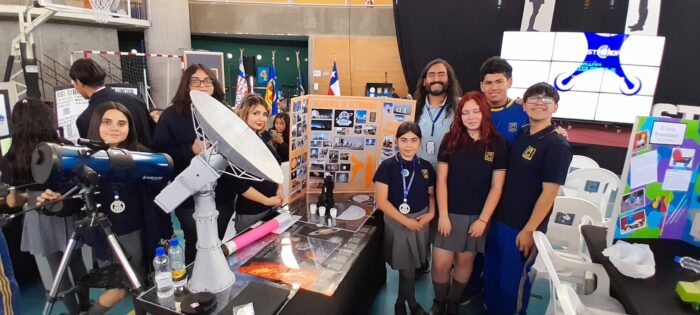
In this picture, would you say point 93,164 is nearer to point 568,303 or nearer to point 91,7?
point 568,303

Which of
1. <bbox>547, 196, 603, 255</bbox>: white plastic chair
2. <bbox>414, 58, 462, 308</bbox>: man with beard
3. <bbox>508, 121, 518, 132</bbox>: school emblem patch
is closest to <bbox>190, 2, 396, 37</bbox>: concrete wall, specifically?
<bbox>414, 58, 462, 308</bbox>: man with beard

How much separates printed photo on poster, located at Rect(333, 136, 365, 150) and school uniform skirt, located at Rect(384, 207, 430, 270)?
609 mm

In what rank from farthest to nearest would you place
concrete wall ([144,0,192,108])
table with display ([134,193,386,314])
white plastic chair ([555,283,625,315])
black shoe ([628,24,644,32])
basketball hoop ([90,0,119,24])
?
concrete wall ([144,0,192,108])
black shoe ([628,24,644,32])
basketball hoop ([90,0,119,24])
table with display ([134,193,386,314])
white plastic chair ([555,283,625,315])

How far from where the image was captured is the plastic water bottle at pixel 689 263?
1463 millimetres

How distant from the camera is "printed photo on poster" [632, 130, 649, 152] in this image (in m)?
1.53

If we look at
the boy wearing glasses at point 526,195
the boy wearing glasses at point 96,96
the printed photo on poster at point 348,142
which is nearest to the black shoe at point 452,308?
the boy wearing glasses at point 526,195

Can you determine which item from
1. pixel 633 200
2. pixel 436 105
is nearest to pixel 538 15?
pixel 436 105

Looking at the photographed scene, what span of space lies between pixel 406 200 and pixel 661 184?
46.6 inches

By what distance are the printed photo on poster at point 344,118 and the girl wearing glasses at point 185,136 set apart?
32.5 inches

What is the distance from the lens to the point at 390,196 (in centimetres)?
212

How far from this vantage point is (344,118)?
2.47 meters

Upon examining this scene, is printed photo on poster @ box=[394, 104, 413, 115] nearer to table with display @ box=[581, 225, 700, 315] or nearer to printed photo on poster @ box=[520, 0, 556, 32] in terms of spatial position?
table with display @ box=[581, 225, 700, 315]

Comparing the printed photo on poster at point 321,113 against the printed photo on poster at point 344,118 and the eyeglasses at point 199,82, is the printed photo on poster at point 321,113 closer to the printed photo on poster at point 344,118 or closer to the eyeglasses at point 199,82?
the printed photo on poster at point 344,118

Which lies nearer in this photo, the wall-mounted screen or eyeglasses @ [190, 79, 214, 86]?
eyeglasses @ [190, 79, 214, 86]
